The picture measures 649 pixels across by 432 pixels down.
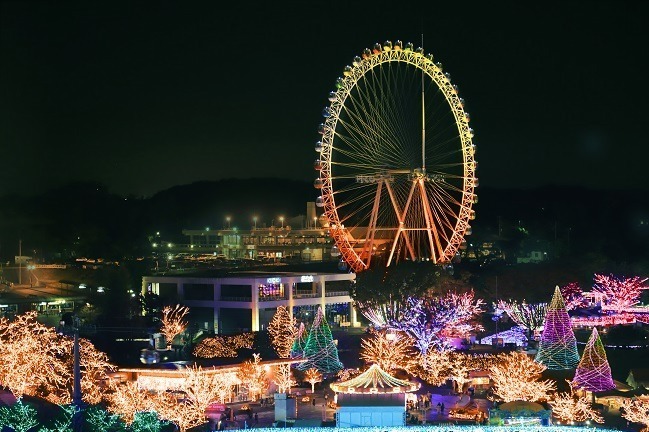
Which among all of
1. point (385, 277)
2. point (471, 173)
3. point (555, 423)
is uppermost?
point (471, 173)

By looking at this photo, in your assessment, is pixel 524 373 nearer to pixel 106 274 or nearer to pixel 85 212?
pixel 106 274

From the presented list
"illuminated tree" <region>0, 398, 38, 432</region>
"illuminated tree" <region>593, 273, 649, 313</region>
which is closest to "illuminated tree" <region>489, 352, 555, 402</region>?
"illuminated tree" <region>0, 398, 38, 432</region>

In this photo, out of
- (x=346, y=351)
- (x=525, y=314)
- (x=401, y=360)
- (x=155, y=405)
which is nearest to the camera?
(x=155, y=405)

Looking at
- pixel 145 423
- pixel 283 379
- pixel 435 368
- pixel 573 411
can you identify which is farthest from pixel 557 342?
pixel 145 423

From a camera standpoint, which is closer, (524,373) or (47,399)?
→ (47,399)

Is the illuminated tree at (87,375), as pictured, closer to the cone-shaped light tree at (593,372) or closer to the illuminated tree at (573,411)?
the illuminated tree at (573,411)

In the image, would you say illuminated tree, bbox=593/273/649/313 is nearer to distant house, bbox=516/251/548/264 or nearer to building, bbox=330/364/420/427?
distant house, bbox=516/251/548/264

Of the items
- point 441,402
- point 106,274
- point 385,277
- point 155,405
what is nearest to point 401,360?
point 441,402

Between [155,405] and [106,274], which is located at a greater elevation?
[106,274]
